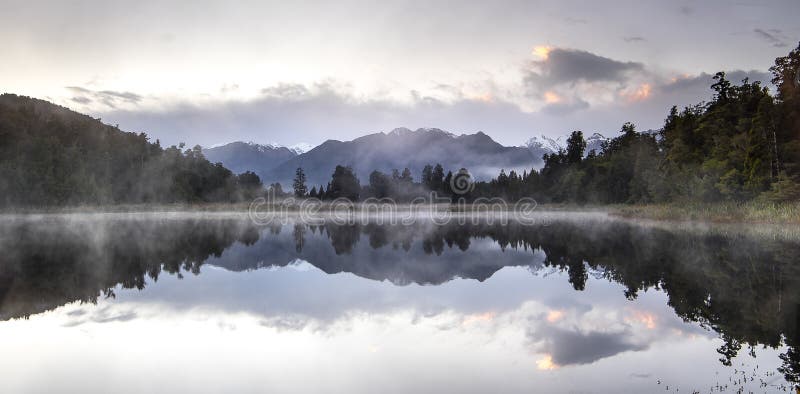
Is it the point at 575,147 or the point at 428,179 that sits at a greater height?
the point at 575,147

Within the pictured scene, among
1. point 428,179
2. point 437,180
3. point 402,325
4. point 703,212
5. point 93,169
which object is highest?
point 93,169

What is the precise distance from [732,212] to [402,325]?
50904 millimetres

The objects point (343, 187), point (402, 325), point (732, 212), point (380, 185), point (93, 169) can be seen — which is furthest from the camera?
point (380, 185)

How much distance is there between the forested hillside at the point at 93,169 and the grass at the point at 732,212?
10152cm

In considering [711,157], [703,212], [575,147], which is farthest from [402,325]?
[575,147]

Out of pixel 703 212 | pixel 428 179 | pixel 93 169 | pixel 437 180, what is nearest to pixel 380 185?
pixel 428 179

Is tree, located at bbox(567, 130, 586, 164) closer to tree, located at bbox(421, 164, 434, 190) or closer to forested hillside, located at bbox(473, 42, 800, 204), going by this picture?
forested hillside, located at bbox(473, 42, 800, 204)

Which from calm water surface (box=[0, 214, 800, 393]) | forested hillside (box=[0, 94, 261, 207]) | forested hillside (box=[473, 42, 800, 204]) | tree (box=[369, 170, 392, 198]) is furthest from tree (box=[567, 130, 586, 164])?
calm water surface (box=[0, 214, 800, 393])

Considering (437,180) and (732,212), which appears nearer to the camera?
(732,212)

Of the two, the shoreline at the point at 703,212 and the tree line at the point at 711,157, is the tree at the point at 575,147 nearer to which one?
the tree line at the point at 711,157

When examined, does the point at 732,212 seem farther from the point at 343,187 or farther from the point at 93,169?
the point at 343,187

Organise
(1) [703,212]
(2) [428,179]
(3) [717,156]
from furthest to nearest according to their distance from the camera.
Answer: (2) [428,179] → (3) [717,156] → (1) [703,212]

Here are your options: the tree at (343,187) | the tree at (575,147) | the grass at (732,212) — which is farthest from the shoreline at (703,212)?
the tree at (575,147)

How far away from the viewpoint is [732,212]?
160ft
